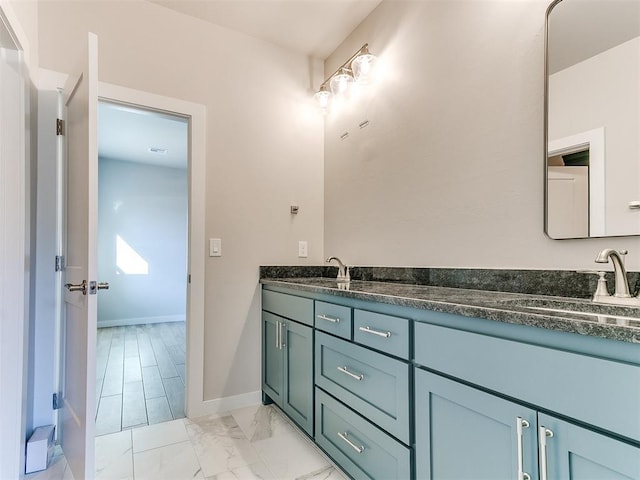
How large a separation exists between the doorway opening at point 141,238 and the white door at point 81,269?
178cm

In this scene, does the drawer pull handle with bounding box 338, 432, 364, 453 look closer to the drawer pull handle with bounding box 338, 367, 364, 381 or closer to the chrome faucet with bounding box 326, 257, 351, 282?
the drawer pull handle with bounding box 338, 367, 364, 381

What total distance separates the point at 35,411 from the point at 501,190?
8.11 ft

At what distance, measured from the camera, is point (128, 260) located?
518cm

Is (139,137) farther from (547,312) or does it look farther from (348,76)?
(547,312)

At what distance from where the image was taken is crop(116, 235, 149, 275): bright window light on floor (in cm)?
510

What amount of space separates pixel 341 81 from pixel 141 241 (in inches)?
167

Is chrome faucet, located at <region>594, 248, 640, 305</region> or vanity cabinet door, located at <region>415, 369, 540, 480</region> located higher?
chrome faucet, located at <region>594, 248, 640, 305</region>

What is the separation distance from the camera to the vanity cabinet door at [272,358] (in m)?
2.10

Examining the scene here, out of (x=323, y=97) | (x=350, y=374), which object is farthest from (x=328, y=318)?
(x=323, y=97)

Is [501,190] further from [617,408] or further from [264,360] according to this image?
[264,360]

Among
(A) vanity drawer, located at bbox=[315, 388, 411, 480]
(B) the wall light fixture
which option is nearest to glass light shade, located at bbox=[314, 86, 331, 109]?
(B) the wall light fixture

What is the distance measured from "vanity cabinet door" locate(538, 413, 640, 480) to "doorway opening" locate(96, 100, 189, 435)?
3194 millimetres

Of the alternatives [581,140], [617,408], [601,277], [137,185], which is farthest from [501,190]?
[137,185]

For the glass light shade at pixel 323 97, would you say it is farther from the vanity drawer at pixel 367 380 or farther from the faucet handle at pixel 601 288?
the faucet handle at pixel 601 288
